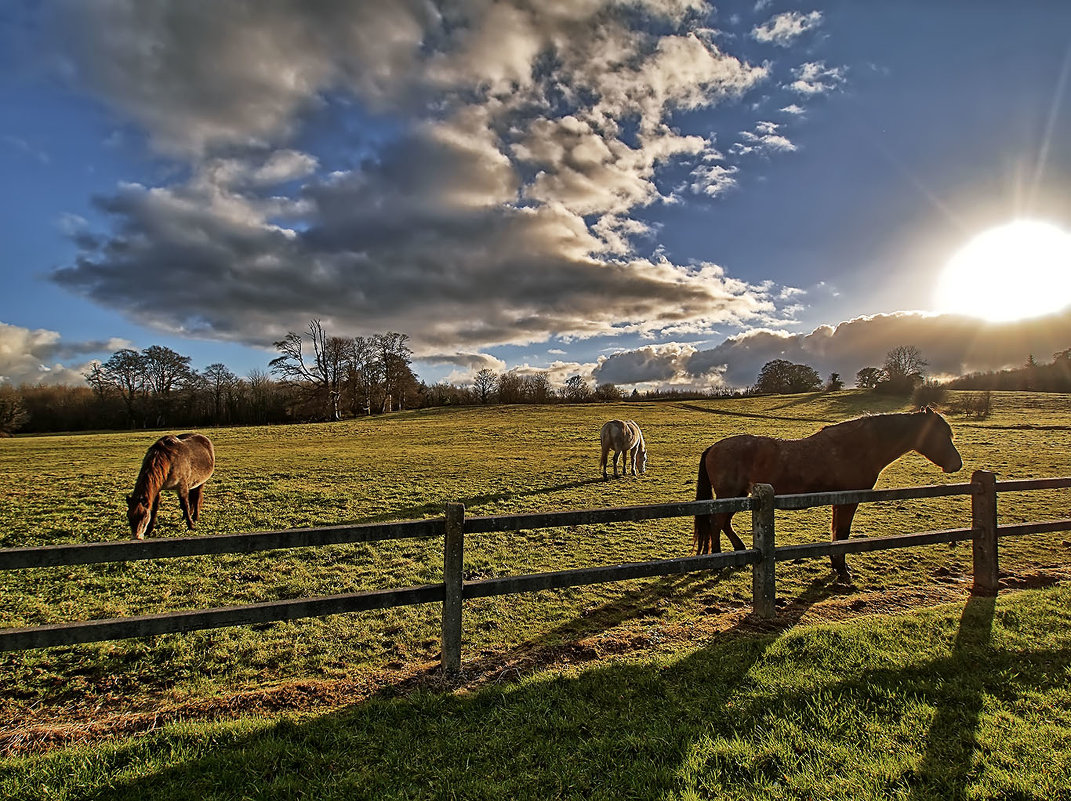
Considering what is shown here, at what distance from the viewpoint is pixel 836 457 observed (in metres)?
8.18

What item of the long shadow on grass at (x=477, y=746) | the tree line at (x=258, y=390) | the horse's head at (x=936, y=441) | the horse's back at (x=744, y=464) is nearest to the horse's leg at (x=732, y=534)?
the horse's back at (x=744, y=464)

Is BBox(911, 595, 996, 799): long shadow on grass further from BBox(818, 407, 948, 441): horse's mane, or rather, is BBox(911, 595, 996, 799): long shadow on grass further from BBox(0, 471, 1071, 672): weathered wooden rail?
BBox(818, 407, 948, 441): horse's mane

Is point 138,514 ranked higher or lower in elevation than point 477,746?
higher

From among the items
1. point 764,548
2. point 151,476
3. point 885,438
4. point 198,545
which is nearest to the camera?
point 198,545

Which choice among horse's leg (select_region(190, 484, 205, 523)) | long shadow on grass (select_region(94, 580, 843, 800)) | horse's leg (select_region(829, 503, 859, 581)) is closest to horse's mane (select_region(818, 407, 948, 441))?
horse's leg (select_region(829, 503, 859, 581))

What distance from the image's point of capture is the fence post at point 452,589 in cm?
438

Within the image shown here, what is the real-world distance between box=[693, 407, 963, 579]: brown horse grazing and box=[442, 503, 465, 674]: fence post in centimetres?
480

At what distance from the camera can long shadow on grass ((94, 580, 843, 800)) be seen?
2994mm

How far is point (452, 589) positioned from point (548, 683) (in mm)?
1125

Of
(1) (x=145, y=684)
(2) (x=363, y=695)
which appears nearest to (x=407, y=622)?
(2) (x=363, y=695)

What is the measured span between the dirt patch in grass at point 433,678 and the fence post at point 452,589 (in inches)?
7.7

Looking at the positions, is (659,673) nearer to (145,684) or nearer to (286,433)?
(145,684)

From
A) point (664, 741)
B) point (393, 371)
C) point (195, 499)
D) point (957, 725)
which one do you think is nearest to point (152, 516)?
point (195, 499)

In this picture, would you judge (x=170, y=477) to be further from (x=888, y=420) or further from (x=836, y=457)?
(x=888, y=420)
